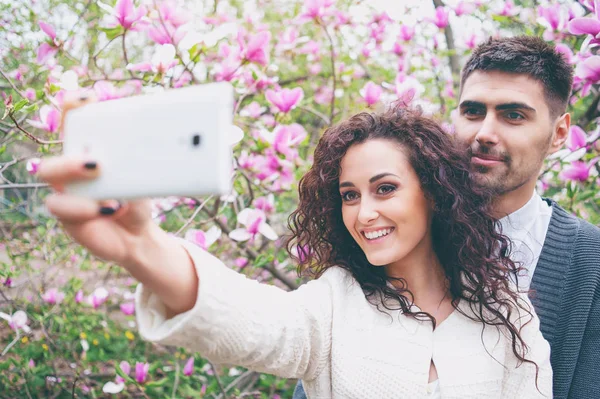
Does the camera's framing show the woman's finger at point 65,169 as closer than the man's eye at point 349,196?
Yes

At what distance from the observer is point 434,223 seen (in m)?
1.13

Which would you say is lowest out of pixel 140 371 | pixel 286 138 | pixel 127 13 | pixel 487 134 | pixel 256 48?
pixel 140 371

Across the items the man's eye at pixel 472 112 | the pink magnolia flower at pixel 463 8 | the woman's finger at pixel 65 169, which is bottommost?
the man's eye at pixel 472 112

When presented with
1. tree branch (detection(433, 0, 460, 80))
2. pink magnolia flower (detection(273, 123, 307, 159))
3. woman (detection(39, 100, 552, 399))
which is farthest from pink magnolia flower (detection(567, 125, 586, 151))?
tree branch (detection(433, 0, 460, 80))

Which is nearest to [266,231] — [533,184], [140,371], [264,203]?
[264,203]

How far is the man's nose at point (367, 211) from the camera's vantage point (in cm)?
96

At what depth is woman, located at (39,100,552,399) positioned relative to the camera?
0.89 m

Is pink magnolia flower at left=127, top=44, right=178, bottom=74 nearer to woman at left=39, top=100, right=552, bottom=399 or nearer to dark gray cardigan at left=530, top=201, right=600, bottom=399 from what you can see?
woman at left=39, top=100, right=552, bottom=399

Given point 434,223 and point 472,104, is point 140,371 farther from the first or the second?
point 472,104

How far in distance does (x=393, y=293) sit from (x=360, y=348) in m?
0.14

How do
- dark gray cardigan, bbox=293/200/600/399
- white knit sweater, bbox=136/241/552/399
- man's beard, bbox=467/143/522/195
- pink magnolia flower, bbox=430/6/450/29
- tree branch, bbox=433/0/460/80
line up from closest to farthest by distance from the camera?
1. white knit sweater, bbox=136/241/552/399
2. dark gray cardigan, bbox=293/200/600/399
3. man's beard, bbox=467/143/522/195
4. pink magnolia flower, bbox=430/6/450/29
5. tree branch, bbox=433/0/460/80

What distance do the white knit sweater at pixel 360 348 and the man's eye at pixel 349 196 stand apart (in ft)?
0.52

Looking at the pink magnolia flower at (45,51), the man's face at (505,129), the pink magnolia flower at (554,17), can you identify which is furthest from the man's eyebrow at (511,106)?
the pink magnolia flower at (45,51)

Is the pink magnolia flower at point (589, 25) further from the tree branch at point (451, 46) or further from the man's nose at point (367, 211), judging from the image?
the tree branch at point (451, 46)
